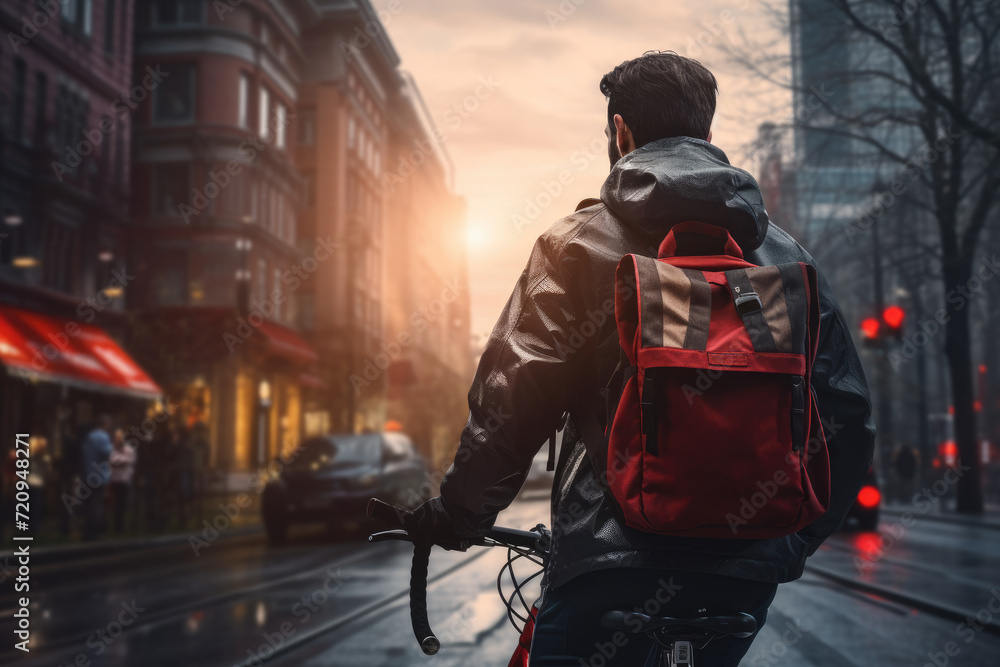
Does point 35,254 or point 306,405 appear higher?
point 35,254

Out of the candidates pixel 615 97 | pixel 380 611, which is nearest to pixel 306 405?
pixel 380 611

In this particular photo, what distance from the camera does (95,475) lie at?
15.0 metres

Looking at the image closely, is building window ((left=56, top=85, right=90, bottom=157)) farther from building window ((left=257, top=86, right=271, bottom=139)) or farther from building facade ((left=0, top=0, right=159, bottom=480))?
building window ((left=257, top=86, right=271, bottom=139))

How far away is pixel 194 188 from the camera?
33.0 meters

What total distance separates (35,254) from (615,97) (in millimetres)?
22721

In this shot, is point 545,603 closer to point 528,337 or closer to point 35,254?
point 528,337

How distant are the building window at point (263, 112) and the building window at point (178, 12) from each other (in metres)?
3.16

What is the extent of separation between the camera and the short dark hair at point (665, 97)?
208 cm

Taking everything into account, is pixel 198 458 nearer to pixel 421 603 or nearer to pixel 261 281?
pixel 261 281

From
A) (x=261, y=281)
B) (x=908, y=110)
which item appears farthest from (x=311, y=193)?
(x=908, y=110)

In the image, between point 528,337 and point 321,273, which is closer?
point 528,337

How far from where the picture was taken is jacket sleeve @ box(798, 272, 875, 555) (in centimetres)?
197

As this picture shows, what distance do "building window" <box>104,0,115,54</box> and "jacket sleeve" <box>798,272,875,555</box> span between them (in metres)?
27.6

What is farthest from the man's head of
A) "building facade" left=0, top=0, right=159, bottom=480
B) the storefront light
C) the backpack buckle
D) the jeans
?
the storefront light
